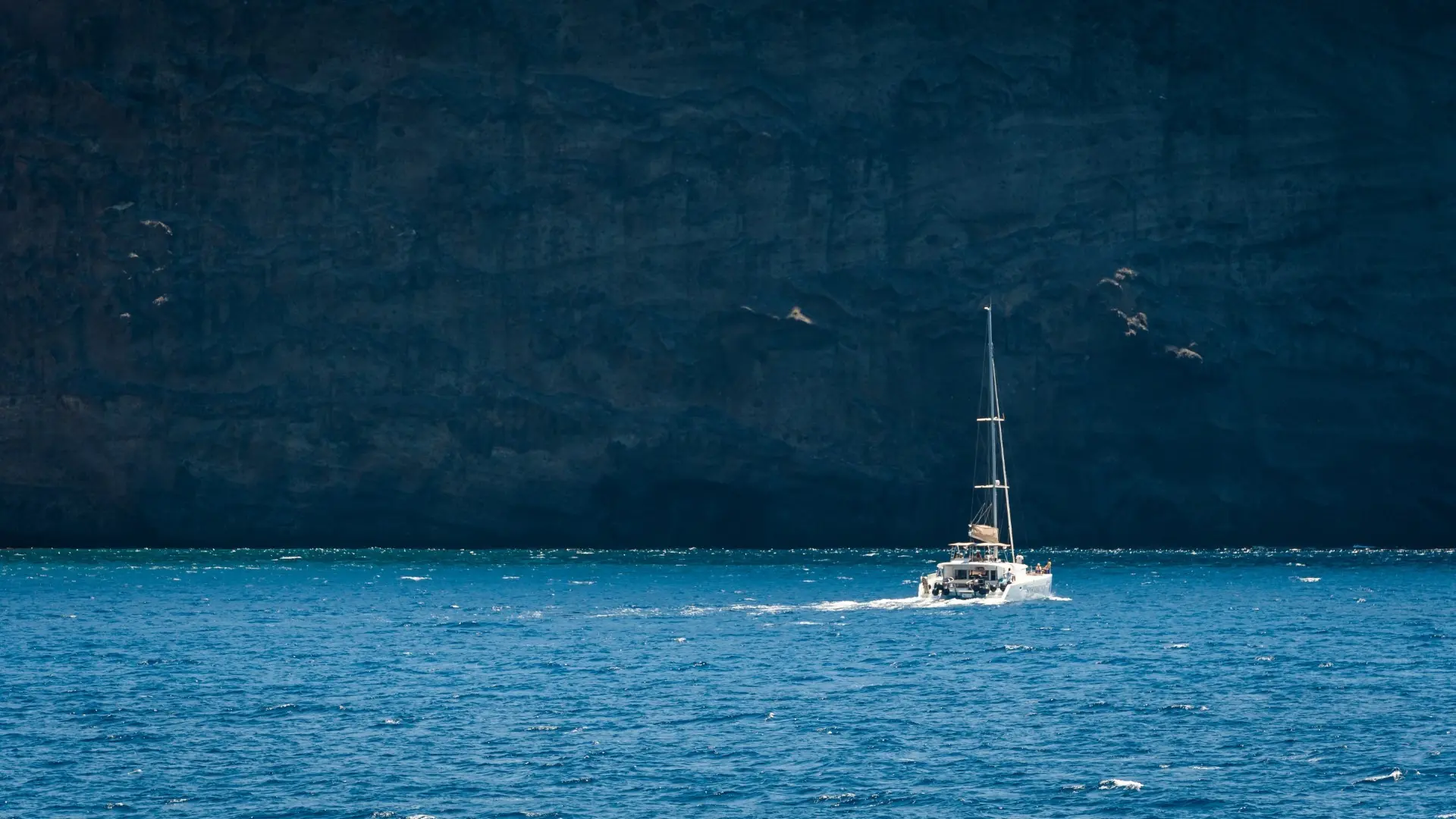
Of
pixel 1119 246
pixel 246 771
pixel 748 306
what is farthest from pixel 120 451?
pixel 246 771

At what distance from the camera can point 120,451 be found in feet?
389

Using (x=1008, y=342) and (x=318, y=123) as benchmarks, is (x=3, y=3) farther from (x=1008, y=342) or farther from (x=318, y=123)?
(x=1008, y=342)

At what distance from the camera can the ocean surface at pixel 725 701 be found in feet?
121

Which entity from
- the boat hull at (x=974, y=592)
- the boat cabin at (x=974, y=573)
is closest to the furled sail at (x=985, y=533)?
the boat cabin at (x=974, y=573)

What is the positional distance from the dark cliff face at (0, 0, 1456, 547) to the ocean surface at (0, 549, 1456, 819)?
1192 inches

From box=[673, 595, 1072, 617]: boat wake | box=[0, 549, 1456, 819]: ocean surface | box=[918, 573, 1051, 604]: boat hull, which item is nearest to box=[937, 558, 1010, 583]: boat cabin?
box=[918, 573, 1051, 604]: boat hull

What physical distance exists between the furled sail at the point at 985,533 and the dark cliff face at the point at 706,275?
127 feet

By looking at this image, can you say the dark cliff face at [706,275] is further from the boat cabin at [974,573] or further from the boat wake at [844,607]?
the boat wake at [844,607]

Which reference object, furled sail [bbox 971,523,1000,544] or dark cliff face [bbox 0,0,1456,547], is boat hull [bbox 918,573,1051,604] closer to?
furled sail [bbox 971,523,1000,544]

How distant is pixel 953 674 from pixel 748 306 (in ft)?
217

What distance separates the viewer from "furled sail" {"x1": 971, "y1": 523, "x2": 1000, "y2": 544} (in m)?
77.8

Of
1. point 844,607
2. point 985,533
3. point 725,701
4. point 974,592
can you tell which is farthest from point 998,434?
point 725,701

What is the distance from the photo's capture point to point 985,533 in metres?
78.2

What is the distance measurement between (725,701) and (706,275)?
7281cm
